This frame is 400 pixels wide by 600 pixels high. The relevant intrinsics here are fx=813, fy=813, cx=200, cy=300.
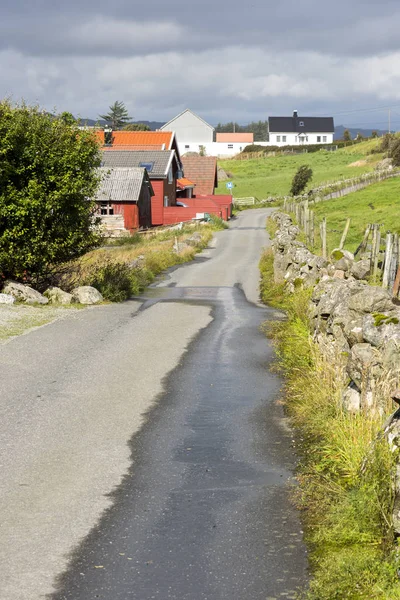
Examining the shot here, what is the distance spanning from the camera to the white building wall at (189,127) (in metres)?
161

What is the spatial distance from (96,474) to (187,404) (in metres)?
3.42

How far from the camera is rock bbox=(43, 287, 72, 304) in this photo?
71.3 feet

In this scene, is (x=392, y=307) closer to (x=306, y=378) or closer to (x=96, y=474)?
(x=306, y=378)

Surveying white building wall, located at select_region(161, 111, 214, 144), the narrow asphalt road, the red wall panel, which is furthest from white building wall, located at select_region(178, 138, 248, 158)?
the narrow asphalt road

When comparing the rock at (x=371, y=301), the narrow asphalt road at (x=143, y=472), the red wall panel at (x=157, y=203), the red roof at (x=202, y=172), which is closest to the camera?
the narrow asphalt road at (x=143, y=472)

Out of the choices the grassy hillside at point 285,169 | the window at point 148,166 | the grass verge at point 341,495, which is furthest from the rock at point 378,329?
the grassy hillside at point 285,169

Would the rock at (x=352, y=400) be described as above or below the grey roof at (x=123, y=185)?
below

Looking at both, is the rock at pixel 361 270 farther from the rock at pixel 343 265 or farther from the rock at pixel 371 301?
the rock at pixel 371 301

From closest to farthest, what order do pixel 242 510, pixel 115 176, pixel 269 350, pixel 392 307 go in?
pixel 242 510, pixel 392 307, pixel 269 350, pixel 115 176

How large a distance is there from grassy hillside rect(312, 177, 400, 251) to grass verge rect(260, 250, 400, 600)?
86.2 feet

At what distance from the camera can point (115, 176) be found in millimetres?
59594

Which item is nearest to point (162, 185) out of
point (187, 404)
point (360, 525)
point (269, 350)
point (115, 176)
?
point (115, 176)

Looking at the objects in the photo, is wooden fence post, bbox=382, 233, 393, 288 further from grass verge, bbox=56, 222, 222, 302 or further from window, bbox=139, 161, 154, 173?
window, bbox=139, 161, 154, 173

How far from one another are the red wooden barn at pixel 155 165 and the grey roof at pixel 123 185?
7.70 meters
